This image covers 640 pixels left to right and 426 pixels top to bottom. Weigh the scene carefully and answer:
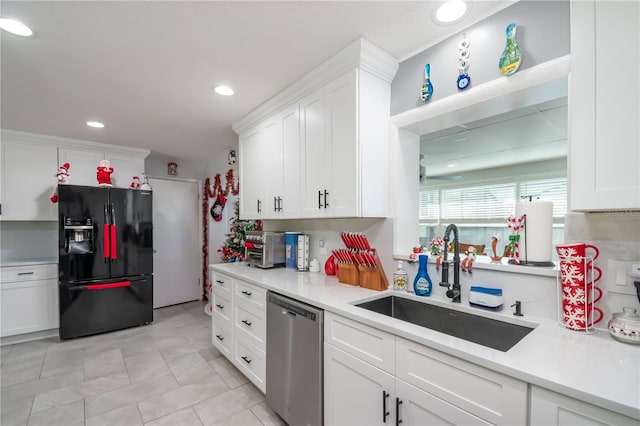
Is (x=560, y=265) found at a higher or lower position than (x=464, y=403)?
higher

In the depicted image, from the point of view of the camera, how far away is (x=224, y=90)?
2385mm

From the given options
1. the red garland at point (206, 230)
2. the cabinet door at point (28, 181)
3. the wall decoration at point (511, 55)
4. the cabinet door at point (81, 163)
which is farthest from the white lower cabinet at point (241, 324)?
the cabinet door at point (28, 181)

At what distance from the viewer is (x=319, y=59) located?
1.96 meters

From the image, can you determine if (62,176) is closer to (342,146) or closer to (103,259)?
(103,259)

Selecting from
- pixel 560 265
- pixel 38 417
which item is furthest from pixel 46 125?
pixel 560 265

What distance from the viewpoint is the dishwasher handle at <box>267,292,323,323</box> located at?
1671 millimetres

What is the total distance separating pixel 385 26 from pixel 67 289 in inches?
162

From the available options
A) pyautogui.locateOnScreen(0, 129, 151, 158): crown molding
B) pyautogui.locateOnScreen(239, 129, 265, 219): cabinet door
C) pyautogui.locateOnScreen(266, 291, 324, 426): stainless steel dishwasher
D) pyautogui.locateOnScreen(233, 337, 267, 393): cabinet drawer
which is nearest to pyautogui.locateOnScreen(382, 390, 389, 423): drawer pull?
pyautogui.locateOnScreen(266, 291, 324, 426): stainless steel dishwasher

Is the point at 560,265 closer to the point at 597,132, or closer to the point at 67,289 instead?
the point at 597,132

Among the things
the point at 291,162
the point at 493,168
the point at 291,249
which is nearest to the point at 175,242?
the point at 291,249

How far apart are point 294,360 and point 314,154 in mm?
1410

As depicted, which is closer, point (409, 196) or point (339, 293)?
point (339, 293)

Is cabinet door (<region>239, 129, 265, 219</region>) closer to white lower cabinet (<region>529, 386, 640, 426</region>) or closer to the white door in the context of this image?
the white door

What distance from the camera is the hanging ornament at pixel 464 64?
1.63 metres
